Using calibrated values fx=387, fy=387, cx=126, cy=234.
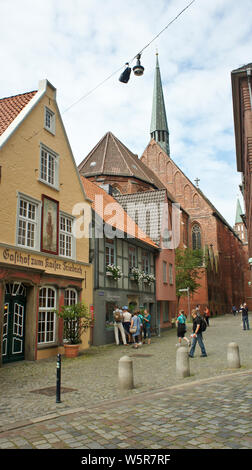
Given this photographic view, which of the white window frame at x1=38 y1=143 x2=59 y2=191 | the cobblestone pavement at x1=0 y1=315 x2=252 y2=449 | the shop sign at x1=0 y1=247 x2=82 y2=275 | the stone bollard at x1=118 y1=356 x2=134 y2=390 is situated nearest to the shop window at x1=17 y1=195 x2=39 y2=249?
the shop sign at x1=0 y1=247 x2=82 y2=275

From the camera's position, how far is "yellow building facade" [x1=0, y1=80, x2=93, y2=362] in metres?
12.6

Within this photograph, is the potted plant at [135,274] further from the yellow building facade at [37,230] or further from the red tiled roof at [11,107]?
the red tiled roof at [11,107]

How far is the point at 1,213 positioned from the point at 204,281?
40.3m

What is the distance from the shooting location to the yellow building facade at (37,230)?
12.6 meters

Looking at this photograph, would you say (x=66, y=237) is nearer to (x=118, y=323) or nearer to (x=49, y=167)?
(x=49, y=167)

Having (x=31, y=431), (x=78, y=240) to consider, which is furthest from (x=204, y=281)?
(x=31, y=431)

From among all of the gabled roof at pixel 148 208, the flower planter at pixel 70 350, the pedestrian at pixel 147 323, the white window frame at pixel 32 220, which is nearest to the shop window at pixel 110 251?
the pedestrian at pixel 147 323

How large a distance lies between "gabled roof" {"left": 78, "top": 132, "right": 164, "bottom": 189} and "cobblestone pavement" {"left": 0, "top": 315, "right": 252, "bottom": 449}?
33.5m

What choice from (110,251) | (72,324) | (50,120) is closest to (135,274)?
(110,251)

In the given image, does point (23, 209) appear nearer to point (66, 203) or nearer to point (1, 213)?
point (1, 213)

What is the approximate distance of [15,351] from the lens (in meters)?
12.8

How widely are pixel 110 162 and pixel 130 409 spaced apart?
39896 millimetres
